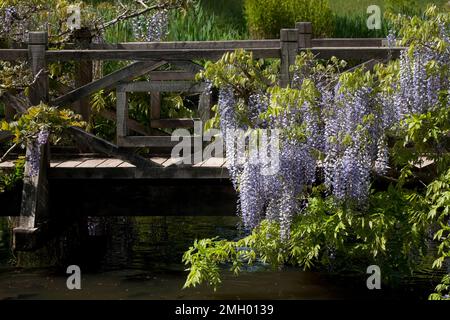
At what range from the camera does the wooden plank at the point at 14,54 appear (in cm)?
909

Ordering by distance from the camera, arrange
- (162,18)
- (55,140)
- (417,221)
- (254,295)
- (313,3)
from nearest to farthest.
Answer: (417,221) → (254,295) → (55,140) → (162,18) → (313,3)

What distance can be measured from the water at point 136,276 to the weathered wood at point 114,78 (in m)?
1.58

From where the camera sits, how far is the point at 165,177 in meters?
8.97

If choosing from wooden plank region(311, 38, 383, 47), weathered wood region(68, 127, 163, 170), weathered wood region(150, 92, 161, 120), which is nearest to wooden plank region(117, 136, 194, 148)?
weathered wood region(68, 127, 163, 170)

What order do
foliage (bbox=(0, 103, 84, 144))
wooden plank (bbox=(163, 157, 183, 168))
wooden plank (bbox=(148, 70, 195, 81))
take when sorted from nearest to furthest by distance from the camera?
foliage (bbox=(0, 103, 84, 144))
wooden plank (bbox=(163, 157, 183, 168))
wooden plank (bbox=(148, 70, 195, 81))

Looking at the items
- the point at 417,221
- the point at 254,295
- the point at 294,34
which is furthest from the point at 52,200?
the point at 417,221

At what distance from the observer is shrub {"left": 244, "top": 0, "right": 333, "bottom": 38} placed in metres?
16.7

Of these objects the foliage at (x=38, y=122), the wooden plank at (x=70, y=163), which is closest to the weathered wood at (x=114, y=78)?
the foliage at (x=38, y=122)

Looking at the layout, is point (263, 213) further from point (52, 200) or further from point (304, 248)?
point (52, 200)

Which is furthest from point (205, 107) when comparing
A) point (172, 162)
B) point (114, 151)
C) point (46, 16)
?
point (46, 16)

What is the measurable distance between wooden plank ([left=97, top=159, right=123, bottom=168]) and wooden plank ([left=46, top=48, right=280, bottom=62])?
0.90 m

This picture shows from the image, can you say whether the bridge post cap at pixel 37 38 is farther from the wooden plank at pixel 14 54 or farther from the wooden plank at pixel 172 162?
the wooden plank at pixel 172 162

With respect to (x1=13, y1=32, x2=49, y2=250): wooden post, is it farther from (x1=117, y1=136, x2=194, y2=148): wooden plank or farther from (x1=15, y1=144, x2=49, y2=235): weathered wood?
(x1=117, y1=136, x2=194, y2=148): wooden plank
